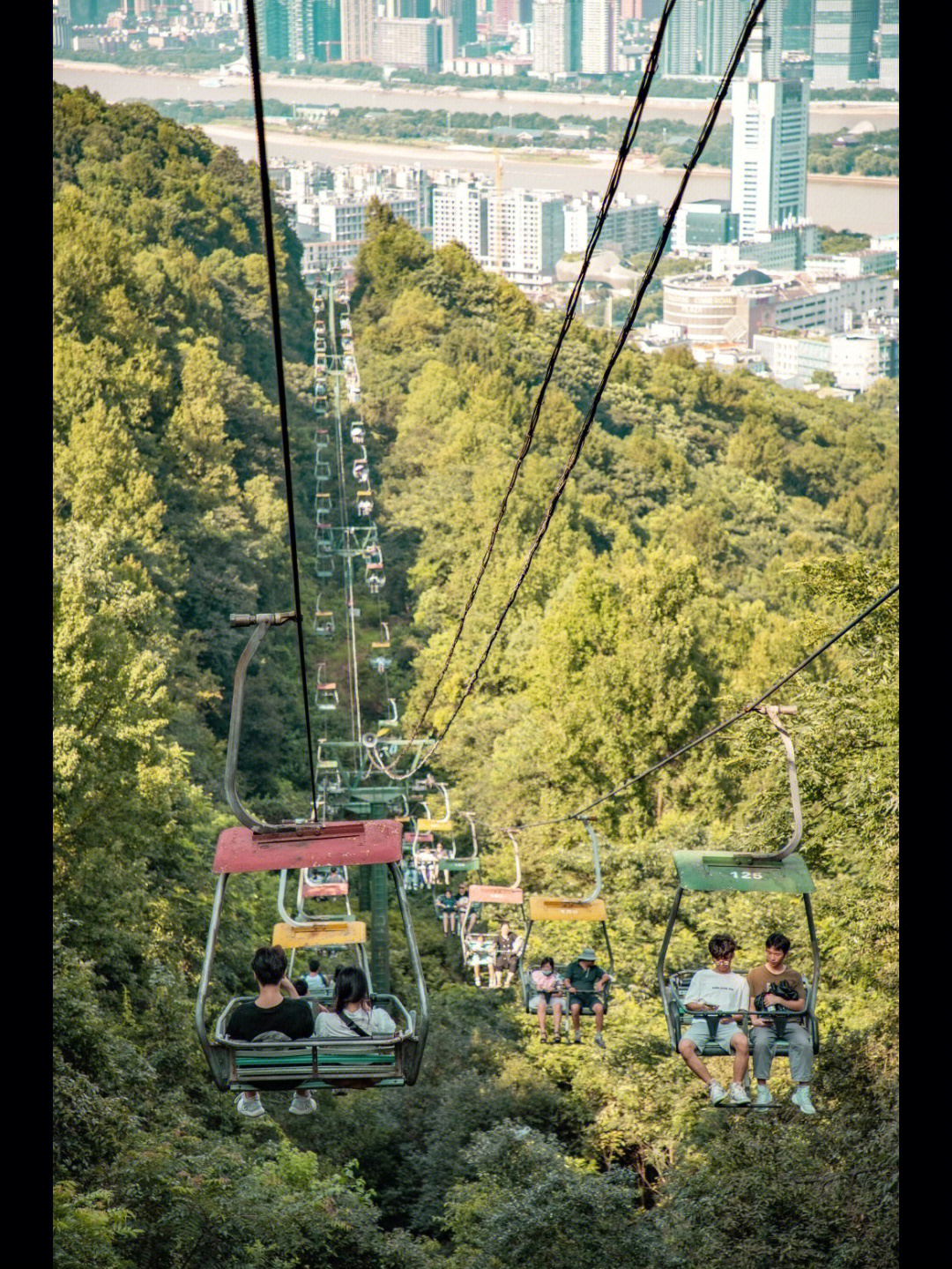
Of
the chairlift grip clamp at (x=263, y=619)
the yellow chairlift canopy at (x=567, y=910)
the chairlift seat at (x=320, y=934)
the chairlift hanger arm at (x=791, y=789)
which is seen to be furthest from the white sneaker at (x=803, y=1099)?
the yellow chairlift canopy at (x=567, y=910)

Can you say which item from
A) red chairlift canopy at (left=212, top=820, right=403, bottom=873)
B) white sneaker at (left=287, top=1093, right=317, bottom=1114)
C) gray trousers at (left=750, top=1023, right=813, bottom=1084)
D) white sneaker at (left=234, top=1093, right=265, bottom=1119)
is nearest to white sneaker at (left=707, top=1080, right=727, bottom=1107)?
gray trousers at (left=750, top=1023, right=813, bottom=1084)

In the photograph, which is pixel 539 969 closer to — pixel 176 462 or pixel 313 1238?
pixel 313 1238

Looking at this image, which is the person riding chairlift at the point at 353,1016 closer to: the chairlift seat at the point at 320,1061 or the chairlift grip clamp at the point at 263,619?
the chairlift seat at the point at 320,1061

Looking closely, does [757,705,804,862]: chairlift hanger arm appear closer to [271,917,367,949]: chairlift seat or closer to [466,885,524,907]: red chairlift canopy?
[271,917,367,949]: chairlift seat

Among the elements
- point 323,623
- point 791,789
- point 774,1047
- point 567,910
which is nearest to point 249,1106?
point 774,1047

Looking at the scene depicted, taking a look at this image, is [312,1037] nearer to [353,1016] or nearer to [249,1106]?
[353,1016]

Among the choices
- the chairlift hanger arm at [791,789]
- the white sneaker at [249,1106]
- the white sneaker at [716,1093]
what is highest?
the chairlift hanger arm at [791,789]
